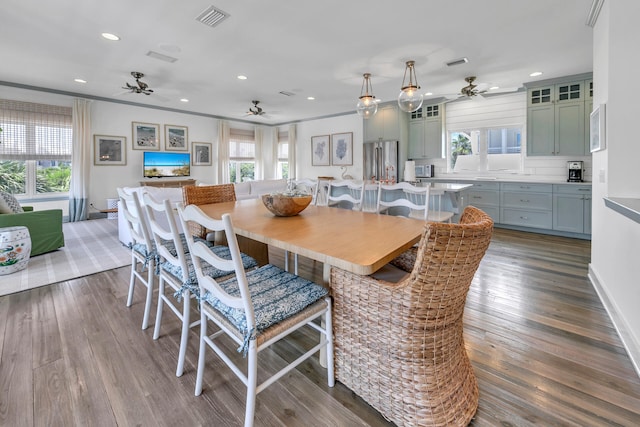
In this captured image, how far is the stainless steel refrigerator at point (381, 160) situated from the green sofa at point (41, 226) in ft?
18.9

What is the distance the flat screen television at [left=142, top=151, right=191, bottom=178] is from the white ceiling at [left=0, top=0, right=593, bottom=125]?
173 centimetres

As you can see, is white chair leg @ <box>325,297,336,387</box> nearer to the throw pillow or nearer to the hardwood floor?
the hardwood floor

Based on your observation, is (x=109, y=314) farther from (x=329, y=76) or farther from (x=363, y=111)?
(x=329, y=76)

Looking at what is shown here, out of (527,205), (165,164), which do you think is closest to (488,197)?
(527,205)

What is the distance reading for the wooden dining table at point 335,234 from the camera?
1.20 m

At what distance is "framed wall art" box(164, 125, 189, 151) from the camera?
7.45 meters

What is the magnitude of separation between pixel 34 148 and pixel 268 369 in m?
6.78

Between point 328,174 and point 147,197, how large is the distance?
6.86m

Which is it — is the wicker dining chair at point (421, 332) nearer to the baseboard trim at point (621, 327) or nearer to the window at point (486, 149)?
the baseboard trim at point (621, 327)

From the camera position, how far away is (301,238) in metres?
1.47

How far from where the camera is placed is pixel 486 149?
20.1 feet

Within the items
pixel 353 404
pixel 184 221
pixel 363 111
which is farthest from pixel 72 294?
pixel 363 111

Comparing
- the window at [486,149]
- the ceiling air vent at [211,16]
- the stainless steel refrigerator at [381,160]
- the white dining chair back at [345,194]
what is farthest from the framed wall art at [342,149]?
the ceiling air vent at [211,16]

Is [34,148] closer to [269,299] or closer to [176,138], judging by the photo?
[176,138]
